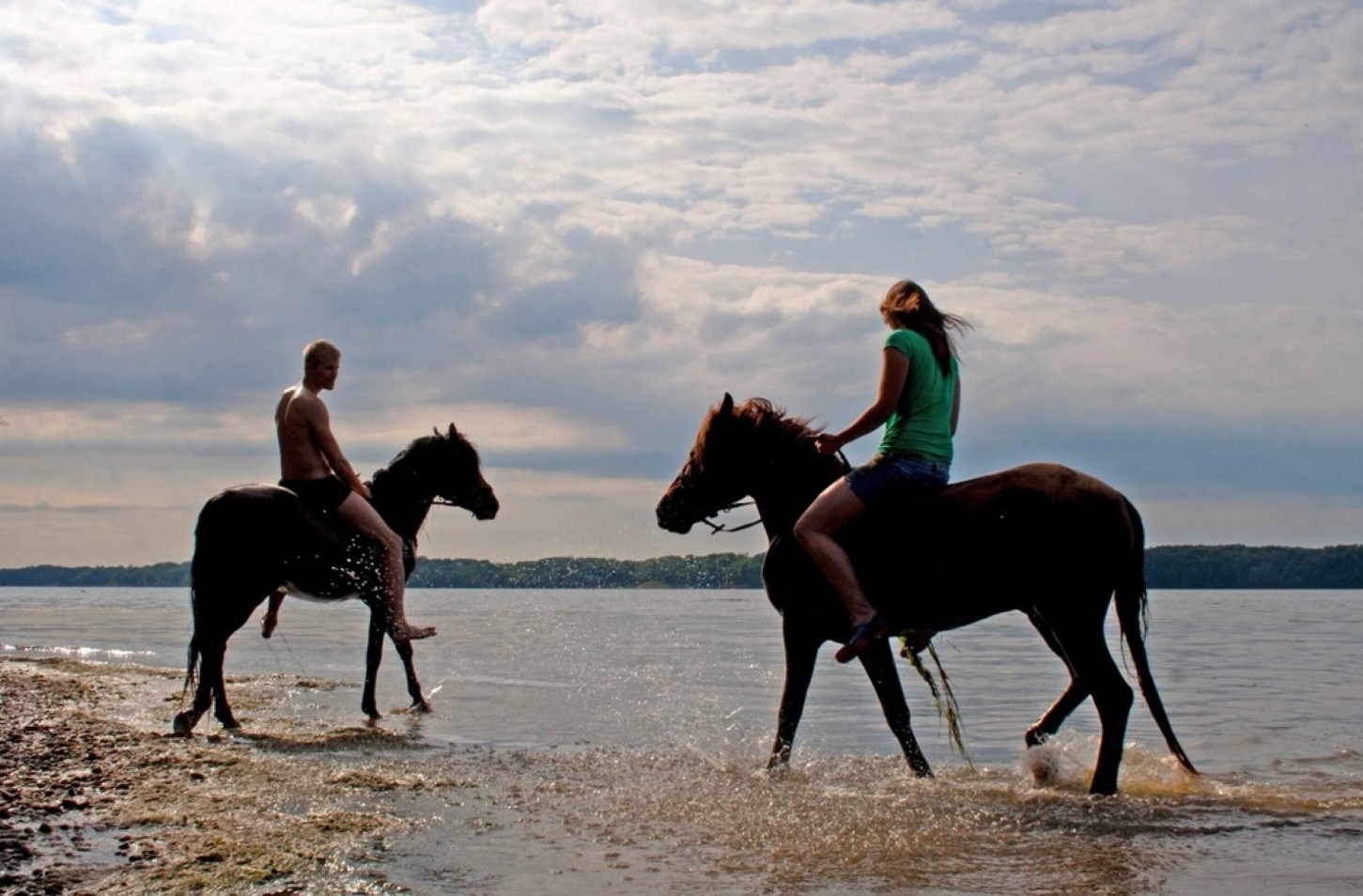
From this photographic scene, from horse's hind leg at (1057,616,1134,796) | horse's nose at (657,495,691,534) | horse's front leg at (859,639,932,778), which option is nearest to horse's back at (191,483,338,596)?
horse's nose at (657,495,691,534)

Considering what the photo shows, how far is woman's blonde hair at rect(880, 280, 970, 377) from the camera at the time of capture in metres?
7.68

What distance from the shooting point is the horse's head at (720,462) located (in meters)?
8.31

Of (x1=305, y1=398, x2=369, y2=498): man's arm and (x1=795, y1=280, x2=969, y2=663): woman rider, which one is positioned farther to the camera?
(x1=305, y1=398, x2=369, y2=498): man's arm

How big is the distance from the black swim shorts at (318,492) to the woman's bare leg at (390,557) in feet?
0.39

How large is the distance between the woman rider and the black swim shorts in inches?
167

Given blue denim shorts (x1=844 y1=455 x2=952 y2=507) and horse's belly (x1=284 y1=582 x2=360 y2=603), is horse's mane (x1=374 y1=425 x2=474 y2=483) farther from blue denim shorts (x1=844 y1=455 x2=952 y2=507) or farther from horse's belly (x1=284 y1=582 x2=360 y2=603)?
blue denim shorts (x1=844 y1=455 x2=952 y2=507)

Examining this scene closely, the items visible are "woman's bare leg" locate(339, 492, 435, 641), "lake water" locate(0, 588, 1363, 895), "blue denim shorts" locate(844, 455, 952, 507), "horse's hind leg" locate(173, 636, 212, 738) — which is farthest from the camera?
"woman's bare leg" locate(339, 492, 435, 641)

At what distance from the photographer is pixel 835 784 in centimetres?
798

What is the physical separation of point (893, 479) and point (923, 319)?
0.95 m

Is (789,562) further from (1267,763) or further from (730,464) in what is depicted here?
(1267,763)

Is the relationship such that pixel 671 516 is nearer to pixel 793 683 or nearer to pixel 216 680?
pixel 793 683

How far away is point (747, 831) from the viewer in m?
6.30

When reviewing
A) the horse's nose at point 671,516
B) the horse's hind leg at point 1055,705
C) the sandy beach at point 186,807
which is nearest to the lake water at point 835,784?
the horse's hind leg at point 1055,705

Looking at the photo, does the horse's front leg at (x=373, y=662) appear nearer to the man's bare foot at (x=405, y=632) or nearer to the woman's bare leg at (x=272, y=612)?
the man's bare foot at (x=405, y=632)
